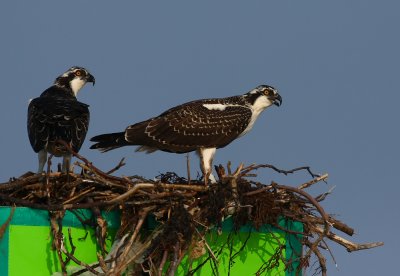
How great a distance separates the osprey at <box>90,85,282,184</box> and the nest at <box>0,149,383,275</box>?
7.44ft

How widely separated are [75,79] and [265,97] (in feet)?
8.19

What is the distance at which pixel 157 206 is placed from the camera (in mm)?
7371

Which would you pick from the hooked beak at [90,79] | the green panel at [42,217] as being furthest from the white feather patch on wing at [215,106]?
the green panel at [42,217]

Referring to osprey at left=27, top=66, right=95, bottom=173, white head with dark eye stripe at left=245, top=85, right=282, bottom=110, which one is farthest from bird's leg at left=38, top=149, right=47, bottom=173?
white head with dark eye stripe at left=245, top=85, right=282, bottom=110

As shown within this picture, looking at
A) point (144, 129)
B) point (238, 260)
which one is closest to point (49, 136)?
point (144, 129)

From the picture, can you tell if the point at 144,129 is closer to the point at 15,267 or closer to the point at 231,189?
the point at 231,189

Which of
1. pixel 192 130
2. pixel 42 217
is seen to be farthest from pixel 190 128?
pixel 42 217

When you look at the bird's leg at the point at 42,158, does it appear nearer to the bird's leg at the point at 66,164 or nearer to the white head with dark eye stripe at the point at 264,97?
the bird's leg at the point at 66,164

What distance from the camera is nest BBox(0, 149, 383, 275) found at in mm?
7152

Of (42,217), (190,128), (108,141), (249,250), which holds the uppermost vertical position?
(190,128)

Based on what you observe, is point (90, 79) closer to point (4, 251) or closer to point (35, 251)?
point (35, 251)

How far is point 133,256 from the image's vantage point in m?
7.27

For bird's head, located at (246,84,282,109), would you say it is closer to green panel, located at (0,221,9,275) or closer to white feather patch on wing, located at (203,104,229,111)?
white feather patch on wing, located at (203,104,229,111)

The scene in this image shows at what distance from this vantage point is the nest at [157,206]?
23.5 ft
